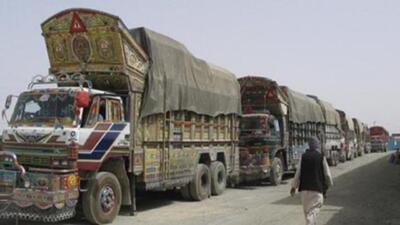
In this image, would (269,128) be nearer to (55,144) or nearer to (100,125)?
(100,125)

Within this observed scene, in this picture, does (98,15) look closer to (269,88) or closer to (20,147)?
(20,147)

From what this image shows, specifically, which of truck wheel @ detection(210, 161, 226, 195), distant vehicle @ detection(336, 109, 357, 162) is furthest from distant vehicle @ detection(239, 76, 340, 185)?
distant vehicle @ detection(336, 109, 357, 162)

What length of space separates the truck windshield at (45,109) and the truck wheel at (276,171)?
1064 centimetres

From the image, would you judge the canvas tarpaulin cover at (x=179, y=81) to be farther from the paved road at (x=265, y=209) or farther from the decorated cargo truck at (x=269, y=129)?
the paved road at (x=265, y=209)

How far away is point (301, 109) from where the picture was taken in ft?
76.2

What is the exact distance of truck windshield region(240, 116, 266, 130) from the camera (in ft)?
63.6

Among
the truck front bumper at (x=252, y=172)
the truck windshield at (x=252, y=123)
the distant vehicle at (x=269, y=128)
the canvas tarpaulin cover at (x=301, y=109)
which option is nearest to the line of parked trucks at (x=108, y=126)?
the truck front bumper at (x=252, y=172)

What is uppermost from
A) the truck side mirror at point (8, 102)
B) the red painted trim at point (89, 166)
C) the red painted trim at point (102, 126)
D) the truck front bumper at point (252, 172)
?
the truck side mirror at point (8, 102)

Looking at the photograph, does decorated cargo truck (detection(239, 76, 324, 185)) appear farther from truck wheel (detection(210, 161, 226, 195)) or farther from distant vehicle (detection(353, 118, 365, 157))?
distant vehicle (detection(353, 118, 365, 157))

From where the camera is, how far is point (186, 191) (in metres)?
14.8

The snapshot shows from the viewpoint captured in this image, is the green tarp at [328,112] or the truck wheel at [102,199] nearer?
the truck wheel at [102,199]

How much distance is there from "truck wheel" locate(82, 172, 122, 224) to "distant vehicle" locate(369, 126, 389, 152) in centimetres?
5954

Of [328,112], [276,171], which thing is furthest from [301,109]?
[328,112]

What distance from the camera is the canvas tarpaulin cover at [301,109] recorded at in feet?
70.7
